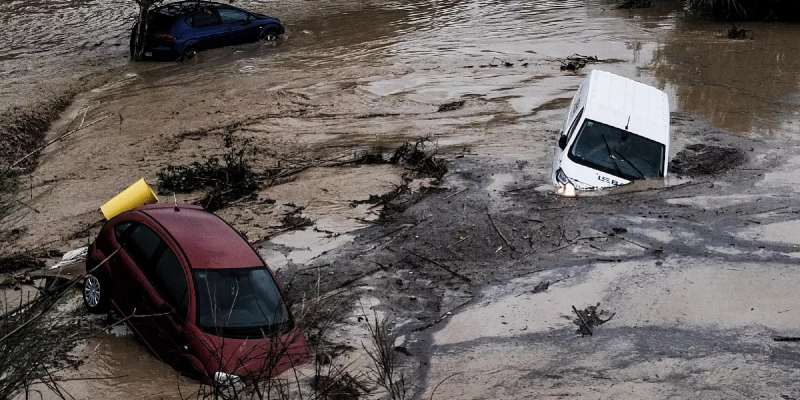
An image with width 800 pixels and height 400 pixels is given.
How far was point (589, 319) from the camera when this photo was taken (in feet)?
32.4

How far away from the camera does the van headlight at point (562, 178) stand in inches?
509

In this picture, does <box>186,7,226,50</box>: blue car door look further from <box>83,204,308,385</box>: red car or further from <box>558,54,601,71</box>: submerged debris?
<box>83,204,308,385</box>: red car

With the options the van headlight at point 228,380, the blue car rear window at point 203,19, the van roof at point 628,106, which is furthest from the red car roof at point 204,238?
the blue car rear window at point 203,19

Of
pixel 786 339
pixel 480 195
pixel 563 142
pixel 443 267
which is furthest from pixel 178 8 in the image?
pixel 786 339

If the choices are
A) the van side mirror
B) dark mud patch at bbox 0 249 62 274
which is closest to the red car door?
dark mud patch at bbox 0 249 62 274

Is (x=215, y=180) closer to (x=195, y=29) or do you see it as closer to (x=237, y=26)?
(x=195, y=29)

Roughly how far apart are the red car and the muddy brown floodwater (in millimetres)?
430

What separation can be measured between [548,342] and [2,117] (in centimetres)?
1170

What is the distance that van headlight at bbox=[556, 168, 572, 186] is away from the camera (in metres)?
12.9

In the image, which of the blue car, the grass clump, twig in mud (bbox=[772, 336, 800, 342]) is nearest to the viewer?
twig in mud (bbox=[772, 336, 800, 342])

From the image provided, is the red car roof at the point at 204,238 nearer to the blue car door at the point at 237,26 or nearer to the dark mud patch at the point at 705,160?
the dark mud patch at the point at 705,160

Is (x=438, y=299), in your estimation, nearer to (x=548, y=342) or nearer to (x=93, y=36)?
(x=548, y=342)

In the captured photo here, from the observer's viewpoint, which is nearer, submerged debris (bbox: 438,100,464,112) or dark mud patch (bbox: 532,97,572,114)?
submerged debris (bbox: 438,100,464,112)

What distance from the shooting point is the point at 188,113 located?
57.1ft
